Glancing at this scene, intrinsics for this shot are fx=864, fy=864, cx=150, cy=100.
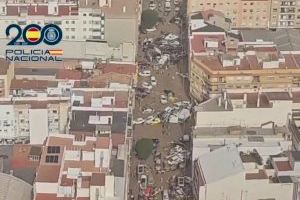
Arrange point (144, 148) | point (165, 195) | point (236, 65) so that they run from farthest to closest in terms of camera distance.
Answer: point (236, 65), point (144, 148), point (165, 195)

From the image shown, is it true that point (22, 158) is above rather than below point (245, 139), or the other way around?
below

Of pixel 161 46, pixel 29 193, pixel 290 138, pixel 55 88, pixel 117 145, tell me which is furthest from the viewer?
pixel 161 46

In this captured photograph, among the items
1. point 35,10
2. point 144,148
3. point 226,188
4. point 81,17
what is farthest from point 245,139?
point 35,10

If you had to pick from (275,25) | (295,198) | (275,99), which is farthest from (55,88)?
(275,25)

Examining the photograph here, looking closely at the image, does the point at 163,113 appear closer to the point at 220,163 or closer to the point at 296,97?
the point at 296,97

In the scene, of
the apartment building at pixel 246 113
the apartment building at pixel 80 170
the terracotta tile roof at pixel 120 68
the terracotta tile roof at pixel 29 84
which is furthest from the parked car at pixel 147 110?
the apartment building at pixel 80 170

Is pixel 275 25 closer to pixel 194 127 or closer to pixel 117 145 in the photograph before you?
Result: pixel 194 127
